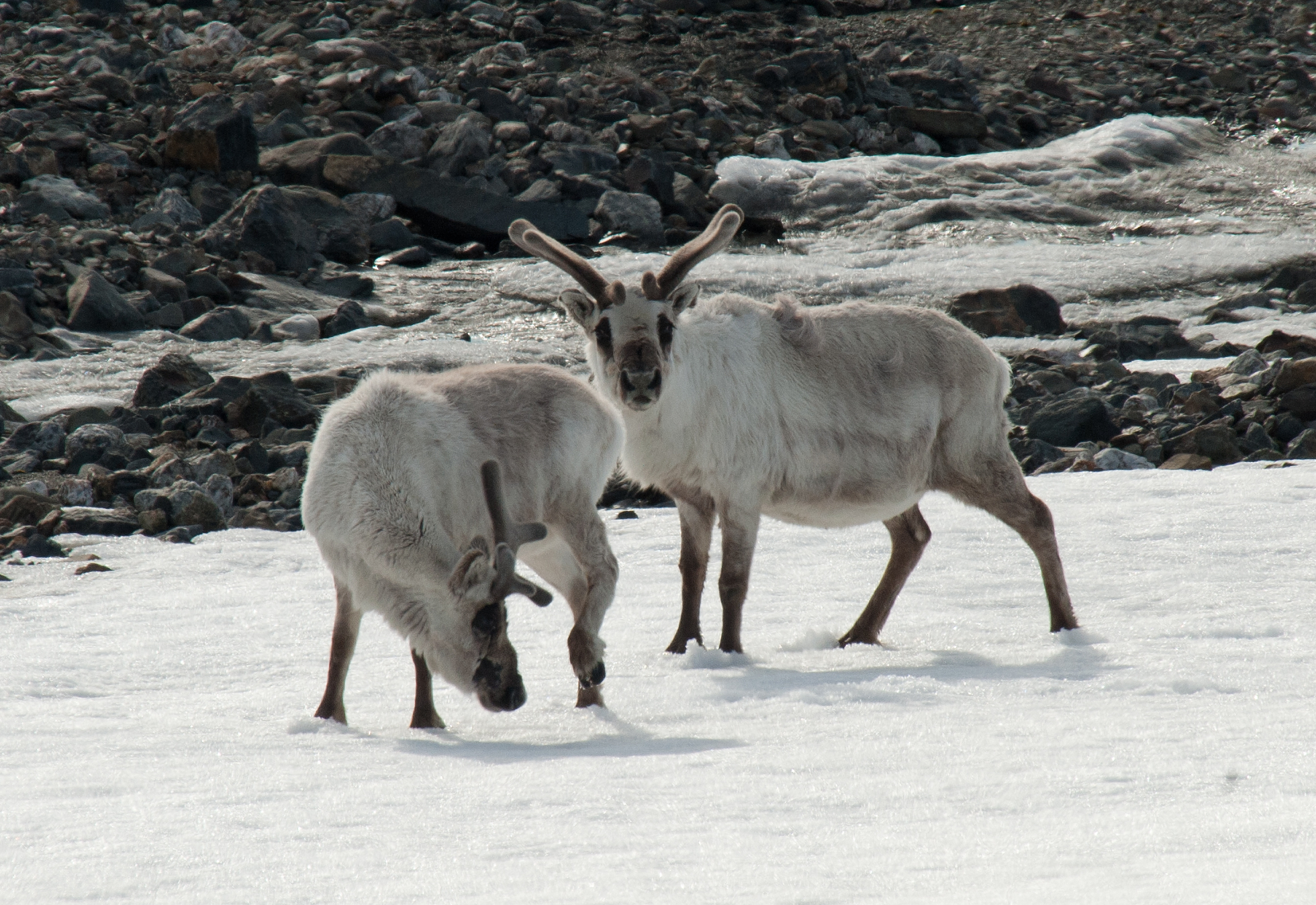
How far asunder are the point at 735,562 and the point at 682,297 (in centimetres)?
123

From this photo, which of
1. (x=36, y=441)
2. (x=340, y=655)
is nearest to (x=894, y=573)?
(x=340, y=655)

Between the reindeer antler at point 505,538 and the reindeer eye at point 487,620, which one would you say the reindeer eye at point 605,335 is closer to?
the reindeer antler at point 505,538

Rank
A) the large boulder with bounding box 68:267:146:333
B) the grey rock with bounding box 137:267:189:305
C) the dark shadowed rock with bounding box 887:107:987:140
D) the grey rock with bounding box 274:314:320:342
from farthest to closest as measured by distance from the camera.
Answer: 1. the dark shadowed rock with bounding box 887:107:987:140
2. the grey rock with bounding box 137:267:189:305
3. the grey rock with bounding box 274:314:320:342
4. the large boulder with bounding box 68:267:146:333

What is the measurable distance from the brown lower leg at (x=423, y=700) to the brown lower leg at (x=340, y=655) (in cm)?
27

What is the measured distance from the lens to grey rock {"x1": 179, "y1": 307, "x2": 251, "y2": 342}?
15008mm

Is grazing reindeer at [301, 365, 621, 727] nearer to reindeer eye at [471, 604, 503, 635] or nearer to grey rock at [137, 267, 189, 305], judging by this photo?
reindeer eye at [471, 604, 503, 635]

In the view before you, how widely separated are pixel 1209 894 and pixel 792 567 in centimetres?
548

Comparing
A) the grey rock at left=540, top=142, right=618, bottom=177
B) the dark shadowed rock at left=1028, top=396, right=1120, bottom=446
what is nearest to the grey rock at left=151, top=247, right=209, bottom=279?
the grey rock at left=540, top=142, right=618, bottom=177

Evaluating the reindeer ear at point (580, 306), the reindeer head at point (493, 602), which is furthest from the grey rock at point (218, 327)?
the reindeer head at point (493, 602)

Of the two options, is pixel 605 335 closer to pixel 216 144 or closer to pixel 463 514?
pixel 463 514

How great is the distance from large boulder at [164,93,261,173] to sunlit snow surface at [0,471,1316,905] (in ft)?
40.3

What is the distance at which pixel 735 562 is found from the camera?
6332 millimetres

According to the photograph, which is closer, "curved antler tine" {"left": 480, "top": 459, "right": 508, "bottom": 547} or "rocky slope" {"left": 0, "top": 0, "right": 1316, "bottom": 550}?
"curved antler tine" {"left": 480, "top": 459, "right": 508, "bottom": 547}

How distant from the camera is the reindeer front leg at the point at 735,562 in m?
6.24
